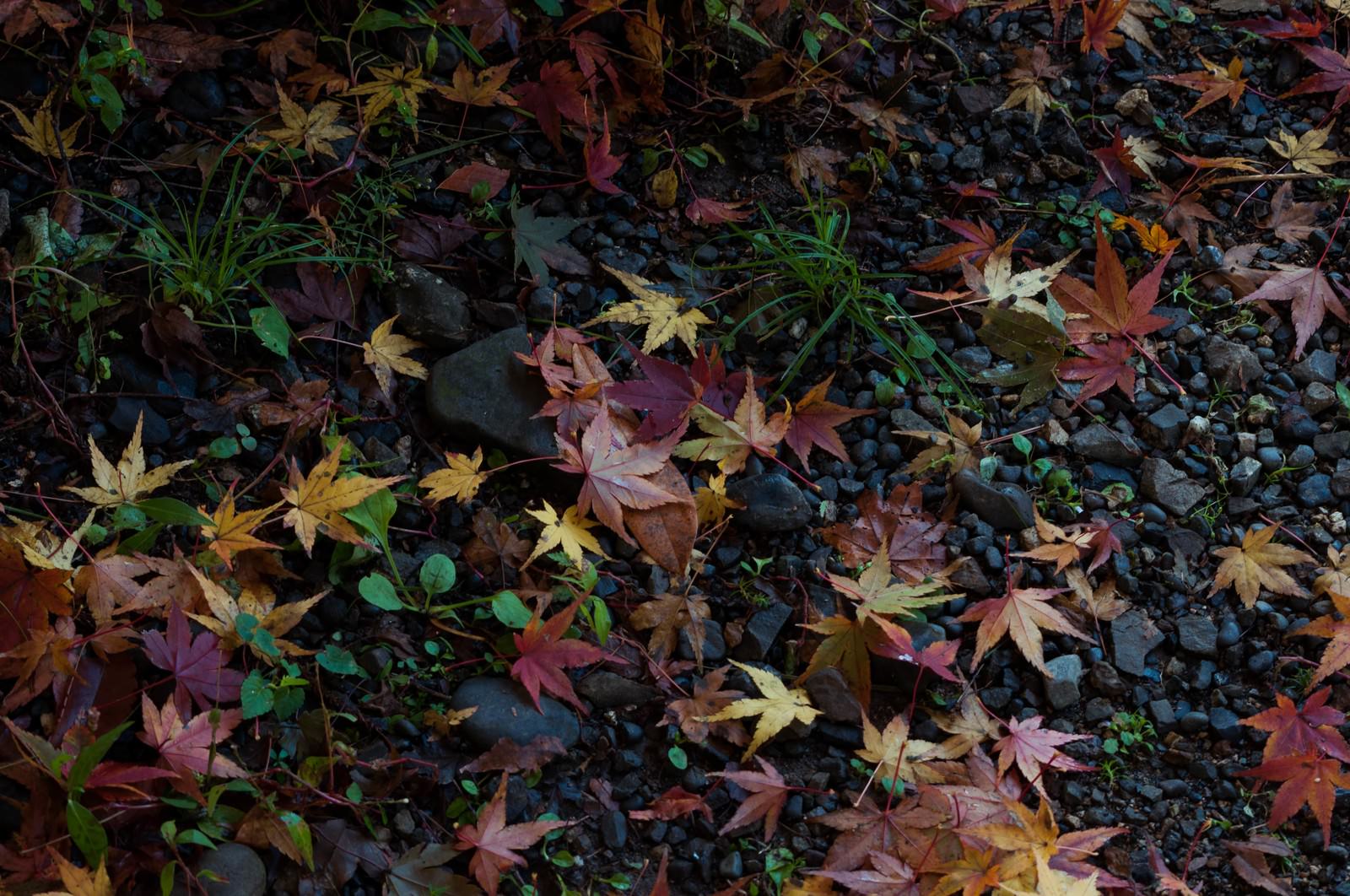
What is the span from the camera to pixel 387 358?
7.67ft

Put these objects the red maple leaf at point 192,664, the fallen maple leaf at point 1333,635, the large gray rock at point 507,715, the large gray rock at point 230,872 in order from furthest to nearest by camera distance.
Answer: the fallen maple leaf at point 1333,635 → the large gray rock at point 507,715 → the red maple leaf at point 192,664 → the large gray rock at point 230,872

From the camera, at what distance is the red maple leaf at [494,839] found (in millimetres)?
1818

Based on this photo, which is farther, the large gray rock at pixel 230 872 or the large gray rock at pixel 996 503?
the large gray rock at pixel 996 503

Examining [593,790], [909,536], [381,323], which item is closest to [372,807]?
[593,790]

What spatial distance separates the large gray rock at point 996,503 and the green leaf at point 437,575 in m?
1.08

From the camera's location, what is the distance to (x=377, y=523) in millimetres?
2086

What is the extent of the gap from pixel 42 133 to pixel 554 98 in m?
1.10

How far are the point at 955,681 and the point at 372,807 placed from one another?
42.9 inches

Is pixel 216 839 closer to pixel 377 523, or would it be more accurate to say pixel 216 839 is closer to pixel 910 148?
pixel 377 523

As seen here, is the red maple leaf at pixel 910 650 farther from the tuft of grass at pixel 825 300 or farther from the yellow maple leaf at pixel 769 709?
the tuft of grass at pixel 825 300

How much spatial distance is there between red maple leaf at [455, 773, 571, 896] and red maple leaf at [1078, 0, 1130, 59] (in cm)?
236

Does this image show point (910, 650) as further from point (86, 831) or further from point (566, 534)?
point (86, 831)

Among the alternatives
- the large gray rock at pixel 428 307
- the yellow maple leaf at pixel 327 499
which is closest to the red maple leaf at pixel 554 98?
the large gray rock at pixel 428 307

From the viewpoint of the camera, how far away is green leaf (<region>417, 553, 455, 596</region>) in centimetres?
209
